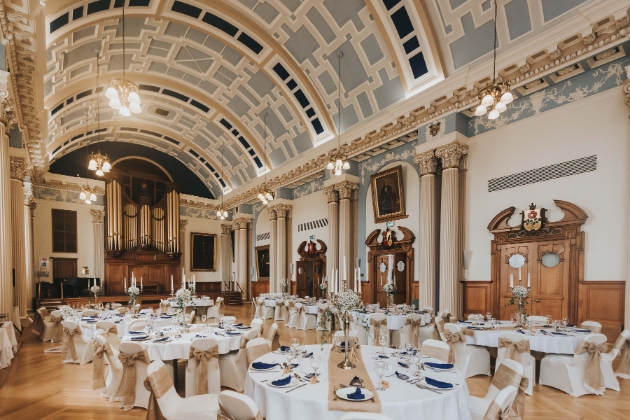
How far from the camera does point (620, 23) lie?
18.4ft

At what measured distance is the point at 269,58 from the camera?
10484 mm

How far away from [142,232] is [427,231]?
13114 mm

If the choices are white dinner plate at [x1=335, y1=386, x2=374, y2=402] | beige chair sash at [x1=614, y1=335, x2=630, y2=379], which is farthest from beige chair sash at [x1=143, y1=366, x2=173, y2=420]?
beige chair sash at [x1=614, y1=335, x2=630, y2=379]

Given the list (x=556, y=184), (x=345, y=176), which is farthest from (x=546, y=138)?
(x=345, y=176)

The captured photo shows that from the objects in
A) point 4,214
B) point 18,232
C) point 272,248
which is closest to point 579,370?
point 4,214

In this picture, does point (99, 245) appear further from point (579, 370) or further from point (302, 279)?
point (579, 370)

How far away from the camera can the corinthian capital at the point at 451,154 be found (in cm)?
807

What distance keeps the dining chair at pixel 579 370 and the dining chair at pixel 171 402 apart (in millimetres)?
4376

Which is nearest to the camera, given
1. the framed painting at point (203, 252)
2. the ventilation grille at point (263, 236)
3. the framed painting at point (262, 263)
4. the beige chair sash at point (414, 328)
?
the beige chair sash at point (414, 328)

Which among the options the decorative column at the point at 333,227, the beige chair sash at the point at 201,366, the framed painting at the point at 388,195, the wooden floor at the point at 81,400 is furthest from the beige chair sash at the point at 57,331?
the framed painting at the point at 388,195

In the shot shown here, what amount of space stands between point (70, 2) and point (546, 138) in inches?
388

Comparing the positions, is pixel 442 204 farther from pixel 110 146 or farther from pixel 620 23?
pixel 110 146

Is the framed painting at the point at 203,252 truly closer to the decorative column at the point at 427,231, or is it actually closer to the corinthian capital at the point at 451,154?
the decorative column at the point at 427,231

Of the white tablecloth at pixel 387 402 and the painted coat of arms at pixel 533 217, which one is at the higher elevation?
the painted coat of arms at pixel 533 217
